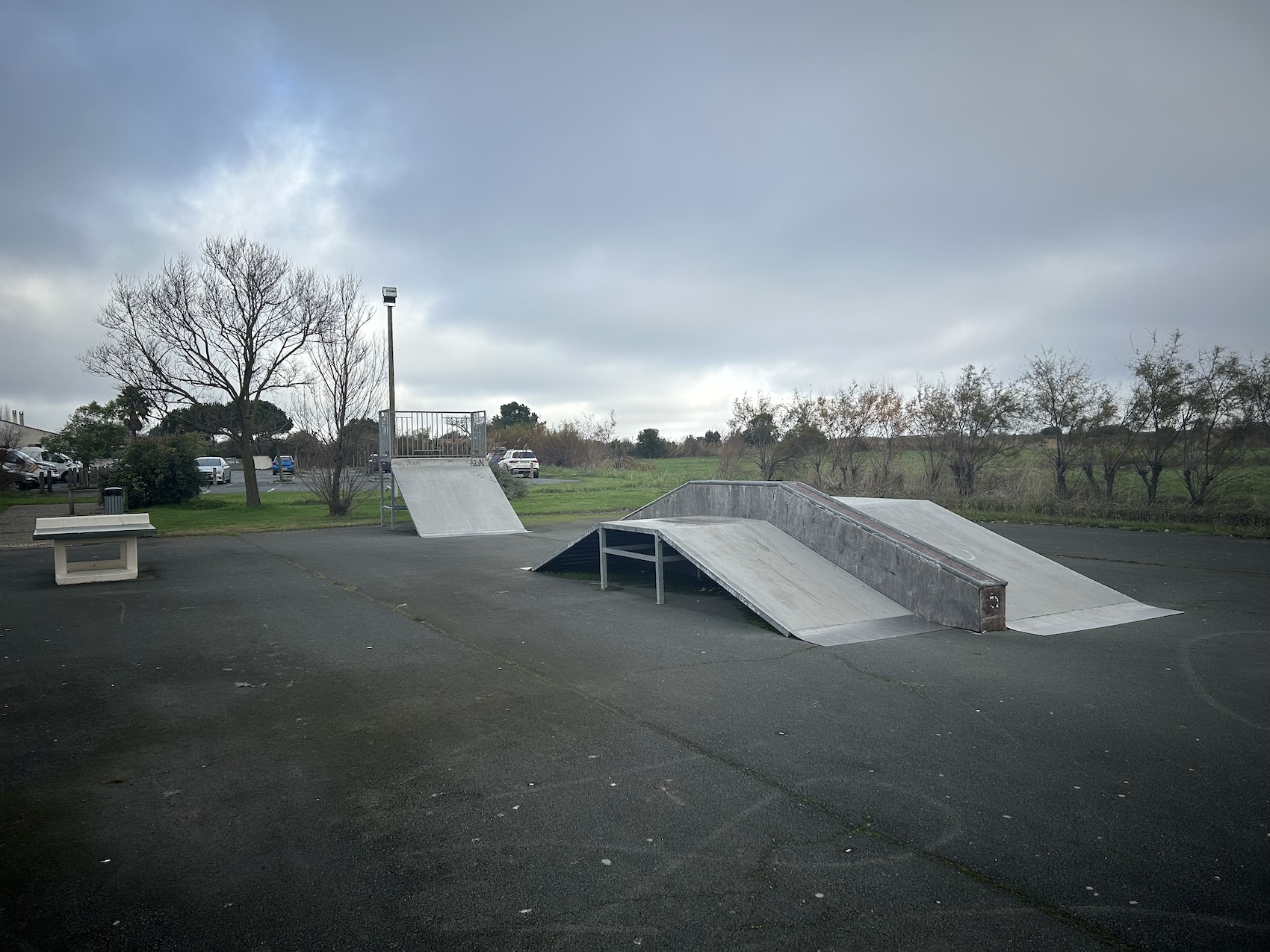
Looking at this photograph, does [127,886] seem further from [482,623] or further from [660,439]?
[660,439]

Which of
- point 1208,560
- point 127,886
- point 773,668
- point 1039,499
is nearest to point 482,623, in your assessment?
point 773,668

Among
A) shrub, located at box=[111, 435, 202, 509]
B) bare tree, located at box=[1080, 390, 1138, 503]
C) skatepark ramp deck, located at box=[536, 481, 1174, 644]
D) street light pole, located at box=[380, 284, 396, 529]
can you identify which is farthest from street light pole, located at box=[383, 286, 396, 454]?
bare tree, located at box=[1080, 390, 1138, 503]

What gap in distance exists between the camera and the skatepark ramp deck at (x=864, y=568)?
702cm

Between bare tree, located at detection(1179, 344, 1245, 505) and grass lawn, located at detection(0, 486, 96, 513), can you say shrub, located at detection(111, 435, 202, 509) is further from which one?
bare tree, located at detection(1179, 344, 1245, 505)

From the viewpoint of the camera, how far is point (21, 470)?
29828 millimetres

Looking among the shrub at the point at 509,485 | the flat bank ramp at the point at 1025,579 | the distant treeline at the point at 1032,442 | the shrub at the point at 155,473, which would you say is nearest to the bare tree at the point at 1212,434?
the distant treeline at the point at 1032,442

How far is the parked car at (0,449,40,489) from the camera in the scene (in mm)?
28969

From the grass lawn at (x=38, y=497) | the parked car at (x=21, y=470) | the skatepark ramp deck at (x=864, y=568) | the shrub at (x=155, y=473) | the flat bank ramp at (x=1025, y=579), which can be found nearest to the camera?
the skatepark ramp deck at (x=864, y=568)

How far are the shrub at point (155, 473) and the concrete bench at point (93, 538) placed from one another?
1283 centimetres

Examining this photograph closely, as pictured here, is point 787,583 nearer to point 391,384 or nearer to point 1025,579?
A: point 1025,579

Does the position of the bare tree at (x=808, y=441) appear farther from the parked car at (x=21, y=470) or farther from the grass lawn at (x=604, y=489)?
the parked car at (x=21, y=470)

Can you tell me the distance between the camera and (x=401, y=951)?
2.42 meters

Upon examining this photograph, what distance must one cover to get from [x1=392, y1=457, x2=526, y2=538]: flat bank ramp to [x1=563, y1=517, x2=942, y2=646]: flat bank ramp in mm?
7775

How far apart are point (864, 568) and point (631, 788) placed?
5.04m
